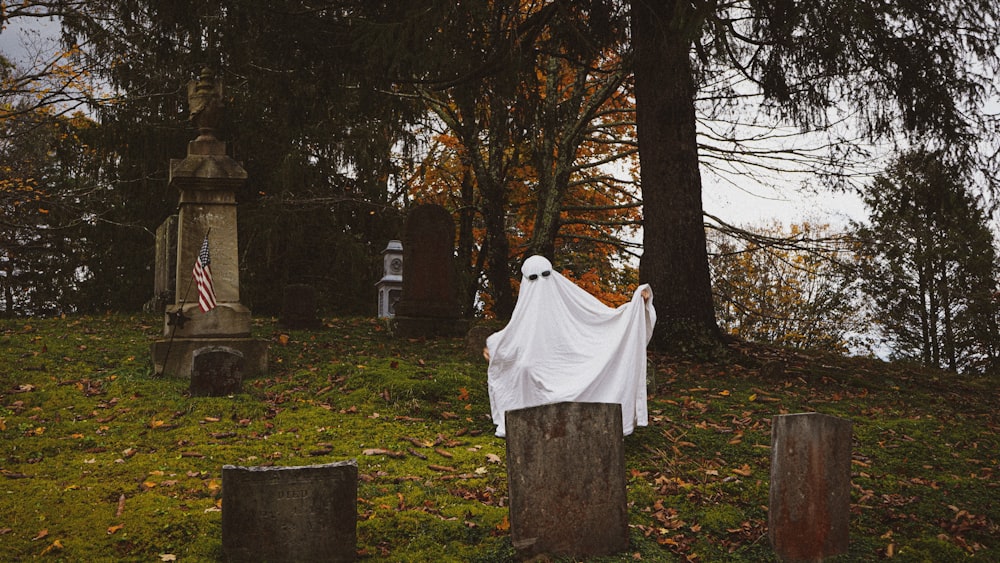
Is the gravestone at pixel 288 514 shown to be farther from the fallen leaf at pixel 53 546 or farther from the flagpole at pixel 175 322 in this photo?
the flagpole at pixel 175 322

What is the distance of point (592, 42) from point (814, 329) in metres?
17.6

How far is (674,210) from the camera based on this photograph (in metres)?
12.0

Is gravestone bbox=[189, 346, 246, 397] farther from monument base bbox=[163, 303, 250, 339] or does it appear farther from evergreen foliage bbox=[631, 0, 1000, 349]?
evergreen foliage bbox=[631, 0, 1000, 349]

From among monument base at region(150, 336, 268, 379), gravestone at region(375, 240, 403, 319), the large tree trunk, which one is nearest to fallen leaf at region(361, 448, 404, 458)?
monument base at region(150, 336, 268, 379)

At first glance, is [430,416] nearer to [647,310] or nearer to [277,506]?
[647,310]

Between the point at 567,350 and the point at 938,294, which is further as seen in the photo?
the point at 938,294

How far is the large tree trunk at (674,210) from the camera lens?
11883mm

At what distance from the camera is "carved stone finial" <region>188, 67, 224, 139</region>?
1066cm

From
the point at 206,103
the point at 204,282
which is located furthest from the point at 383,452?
the point at 206,103

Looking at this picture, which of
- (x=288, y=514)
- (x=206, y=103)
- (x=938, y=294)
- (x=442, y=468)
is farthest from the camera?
(x=938, y=294)

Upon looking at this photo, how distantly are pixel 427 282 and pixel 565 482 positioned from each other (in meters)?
9.40

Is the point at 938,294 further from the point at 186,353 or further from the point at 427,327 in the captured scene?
the point at 186,353

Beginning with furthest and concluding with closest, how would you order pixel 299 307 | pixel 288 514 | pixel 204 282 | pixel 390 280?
pixel 390 280 < pixel 299 307 < pixel 204 282 < pixel 288 514

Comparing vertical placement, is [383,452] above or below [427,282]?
below
